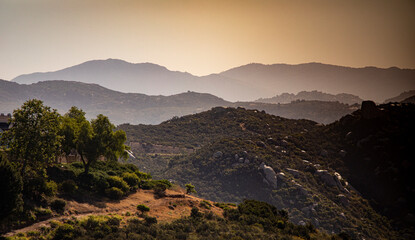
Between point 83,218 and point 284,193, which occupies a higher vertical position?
point 83,218

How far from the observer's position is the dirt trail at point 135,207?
28594mm

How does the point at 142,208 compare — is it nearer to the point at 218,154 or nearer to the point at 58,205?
the point at 58,205

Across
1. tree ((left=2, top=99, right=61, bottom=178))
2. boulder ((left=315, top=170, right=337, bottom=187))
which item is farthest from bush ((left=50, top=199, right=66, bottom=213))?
boulder ((left=315, top=170, right=337, bottom=187))

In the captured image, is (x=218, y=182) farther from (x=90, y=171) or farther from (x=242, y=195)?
(x=90, y=171)

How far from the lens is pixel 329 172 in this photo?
7331cm

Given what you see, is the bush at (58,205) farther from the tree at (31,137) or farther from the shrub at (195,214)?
the shrub at (195,214)

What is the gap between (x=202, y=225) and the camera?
30.8 metres

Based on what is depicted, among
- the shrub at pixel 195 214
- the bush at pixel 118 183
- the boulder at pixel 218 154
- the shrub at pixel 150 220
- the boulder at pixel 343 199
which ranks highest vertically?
the bush at pixel 118 183

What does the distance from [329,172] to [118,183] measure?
52914mm

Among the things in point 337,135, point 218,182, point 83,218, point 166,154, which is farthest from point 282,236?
point 166,154

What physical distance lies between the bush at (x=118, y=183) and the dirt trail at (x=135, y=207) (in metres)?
1.05

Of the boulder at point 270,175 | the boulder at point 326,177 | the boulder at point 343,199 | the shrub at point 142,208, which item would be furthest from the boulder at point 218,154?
the shrub at point 142,208

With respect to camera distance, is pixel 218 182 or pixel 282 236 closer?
pixel 282 236

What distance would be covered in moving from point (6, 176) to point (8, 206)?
220 cm
